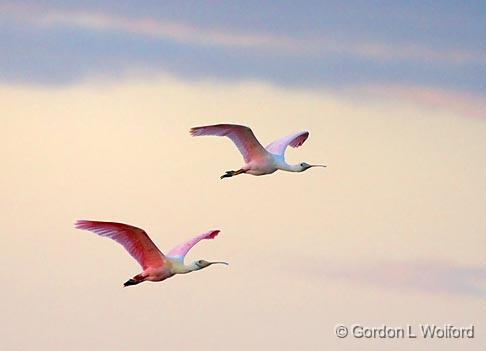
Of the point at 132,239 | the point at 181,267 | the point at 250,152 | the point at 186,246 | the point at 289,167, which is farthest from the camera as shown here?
the point at 289,167

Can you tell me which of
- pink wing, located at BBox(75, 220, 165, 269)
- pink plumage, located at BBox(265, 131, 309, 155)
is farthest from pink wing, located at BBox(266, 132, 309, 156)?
pink wing, located at BBox(75, 220, 165, 269)

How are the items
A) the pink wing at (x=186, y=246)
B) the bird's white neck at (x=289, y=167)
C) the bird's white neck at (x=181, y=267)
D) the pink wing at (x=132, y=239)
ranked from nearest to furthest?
1. the pink wing at (x=132, y=239)
2. the bird's white neck at (x=181, y=267)
3. the pink wing at (x=186, y=246)
4. the bird's white neck at (x=289, y=167)

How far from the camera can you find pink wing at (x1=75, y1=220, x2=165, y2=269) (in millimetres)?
27156

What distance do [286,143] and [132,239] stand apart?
335 centimetres

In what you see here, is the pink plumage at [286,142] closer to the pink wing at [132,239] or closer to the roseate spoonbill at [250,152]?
the roseate spoonbill at [250,152]

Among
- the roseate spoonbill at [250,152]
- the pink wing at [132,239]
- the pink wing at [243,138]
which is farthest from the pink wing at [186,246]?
the pink wing at [243,138]

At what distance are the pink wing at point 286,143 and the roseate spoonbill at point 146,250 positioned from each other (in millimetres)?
1821

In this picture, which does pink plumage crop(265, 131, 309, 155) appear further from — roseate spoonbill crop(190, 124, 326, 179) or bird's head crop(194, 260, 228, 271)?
bird's head crop(194, 260, 228, 271)

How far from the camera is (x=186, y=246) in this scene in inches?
1141

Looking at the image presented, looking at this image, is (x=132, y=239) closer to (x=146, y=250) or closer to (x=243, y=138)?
(x=146, y=250)

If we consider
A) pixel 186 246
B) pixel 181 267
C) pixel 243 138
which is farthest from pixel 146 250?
pixel 243 138

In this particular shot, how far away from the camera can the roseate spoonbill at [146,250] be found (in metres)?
27.3

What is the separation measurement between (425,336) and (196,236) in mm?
3285

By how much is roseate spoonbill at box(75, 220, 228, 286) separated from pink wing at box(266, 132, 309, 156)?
1.82 m
